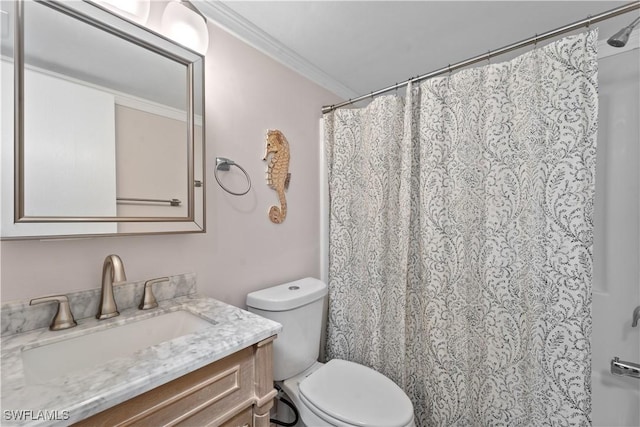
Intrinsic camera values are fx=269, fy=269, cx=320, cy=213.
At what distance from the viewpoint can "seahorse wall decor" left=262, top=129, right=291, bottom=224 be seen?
155 cm

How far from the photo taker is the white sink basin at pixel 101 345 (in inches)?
29.9

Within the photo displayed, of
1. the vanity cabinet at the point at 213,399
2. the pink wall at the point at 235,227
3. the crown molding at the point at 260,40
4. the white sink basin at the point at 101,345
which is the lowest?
the vanity cabinet at the point at 213,399

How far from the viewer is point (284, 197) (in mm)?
1637

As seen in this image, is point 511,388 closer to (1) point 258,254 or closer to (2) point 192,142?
(1) point 258,254

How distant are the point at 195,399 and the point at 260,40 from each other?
5.31ft

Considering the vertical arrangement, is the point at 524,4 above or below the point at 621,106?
above

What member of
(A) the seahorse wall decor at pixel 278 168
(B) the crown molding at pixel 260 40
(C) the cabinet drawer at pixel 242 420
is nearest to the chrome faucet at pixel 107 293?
(C) the cabinet drawer at pixel 242 420

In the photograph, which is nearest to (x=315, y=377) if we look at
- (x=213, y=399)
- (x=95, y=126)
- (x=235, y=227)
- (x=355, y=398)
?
(x=355, y=398)

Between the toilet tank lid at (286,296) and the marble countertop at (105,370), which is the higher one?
the marble countertop at (105,370)

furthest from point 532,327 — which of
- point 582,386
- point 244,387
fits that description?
point 244,387

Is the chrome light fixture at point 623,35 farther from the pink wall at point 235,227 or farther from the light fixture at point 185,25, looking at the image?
the light fixture at point 185,25

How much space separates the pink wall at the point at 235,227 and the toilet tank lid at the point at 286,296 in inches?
3.3

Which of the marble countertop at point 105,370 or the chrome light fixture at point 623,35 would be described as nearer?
the marble countertop at point 105,370

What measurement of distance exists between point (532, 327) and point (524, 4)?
1.45 metres
